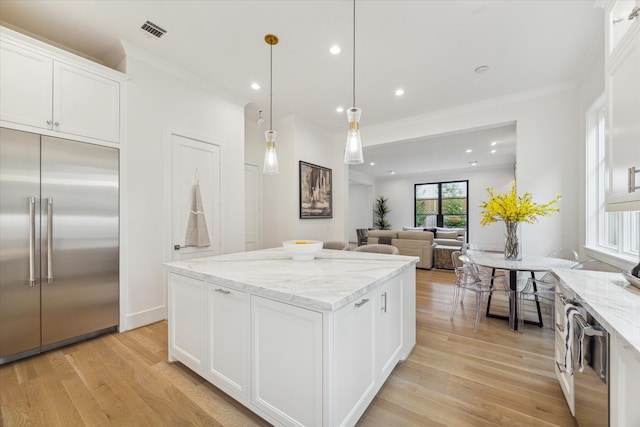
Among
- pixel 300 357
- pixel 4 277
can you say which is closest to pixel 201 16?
pixel 4 277

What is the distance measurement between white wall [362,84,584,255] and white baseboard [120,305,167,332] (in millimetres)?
5004

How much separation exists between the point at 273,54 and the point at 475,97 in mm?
3069

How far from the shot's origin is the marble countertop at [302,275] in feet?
4.27

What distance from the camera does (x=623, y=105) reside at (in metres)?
1.56

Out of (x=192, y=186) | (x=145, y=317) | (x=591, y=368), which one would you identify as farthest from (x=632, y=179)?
(x=145, y=317)

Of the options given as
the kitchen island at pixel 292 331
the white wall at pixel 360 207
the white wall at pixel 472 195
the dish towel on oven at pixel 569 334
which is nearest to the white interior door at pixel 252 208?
the kitchen island at pixel 292 331

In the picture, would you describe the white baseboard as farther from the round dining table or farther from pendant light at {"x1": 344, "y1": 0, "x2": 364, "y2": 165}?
the round dining table

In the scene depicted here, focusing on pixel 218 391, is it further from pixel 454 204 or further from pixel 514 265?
pixel 454 204

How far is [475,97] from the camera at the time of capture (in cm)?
397

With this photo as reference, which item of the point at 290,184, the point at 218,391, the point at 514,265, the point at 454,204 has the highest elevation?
the point at 290,184

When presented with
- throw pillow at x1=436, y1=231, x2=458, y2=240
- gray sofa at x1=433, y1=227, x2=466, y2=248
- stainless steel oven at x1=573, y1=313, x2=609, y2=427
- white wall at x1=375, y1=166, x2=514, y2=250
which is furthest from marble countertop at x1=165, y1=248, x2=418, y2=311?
white wall at x1=375, y1=166, x2=514, y2=250

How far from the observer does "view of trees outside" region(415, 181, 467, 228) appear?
995cm

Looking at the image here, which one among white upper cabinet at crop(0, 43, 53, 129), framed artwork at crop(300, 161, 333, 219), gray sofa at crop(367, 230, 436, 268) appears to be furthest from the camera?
gray sofa at crop(367, 230, 436, 268)

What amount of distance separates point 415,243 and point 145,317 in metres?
5.16
